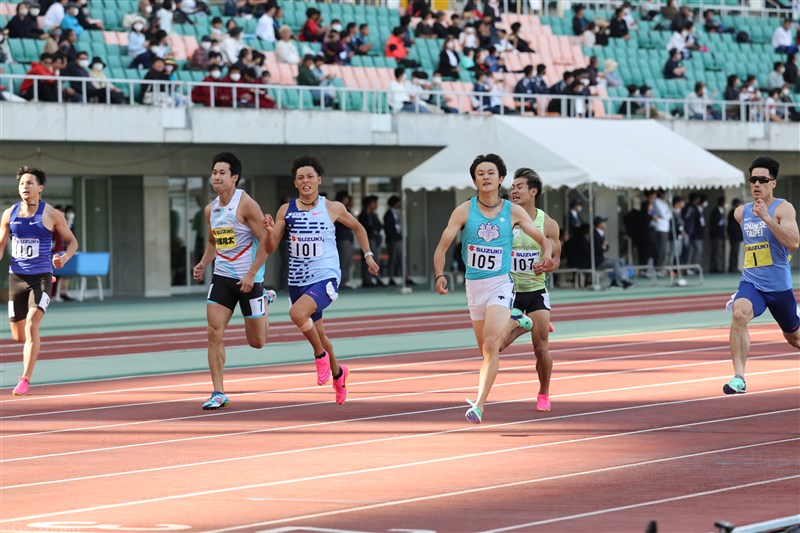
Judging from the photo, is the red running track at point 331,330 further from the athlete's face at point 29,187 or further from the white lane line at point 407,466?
the white lane line at point 407,466

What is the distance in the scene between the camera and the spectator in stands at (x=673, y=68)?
3938 cm

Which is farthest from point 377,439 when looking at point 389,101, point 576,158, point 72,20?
point 389,101

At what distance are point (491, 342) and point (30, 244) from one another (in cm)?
519

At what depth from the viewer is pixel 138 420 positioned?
39.8ft

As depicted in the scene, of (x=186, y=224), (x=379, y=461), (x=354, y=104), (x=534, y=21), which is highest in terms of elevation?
(x=534, y=21)

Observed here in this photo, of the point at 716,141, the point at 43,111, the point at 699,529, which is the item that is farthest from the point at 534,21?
the point at 699,529

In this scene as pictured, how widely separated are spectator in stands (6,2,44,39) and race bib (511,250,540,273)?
20019mm

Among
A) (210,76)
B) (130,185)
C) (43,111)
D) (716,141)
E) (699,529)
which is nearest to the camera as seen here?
(699,529)

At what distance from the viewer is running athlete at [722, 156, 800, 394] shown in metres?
12.3

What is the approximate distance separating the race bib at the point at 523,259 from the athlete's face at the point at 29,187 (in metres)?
4.73

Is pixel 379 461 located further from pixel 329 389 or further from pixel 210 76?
pixel 210 76

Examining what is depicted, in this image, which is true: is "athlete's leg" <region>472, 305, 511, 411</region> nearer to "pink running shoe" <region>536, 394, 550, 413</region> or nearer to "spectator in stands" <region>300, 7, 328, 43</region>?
"pink running shoe" <region>536, 394, 550, 413</region>

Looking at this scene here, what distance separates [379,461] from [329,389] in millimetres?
4539

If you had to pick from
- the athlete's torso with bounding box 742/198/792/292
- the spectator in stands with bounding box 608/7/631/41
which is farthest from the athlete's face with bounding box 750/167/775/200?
the spectator in stands with bounding box 608/7/631/41
